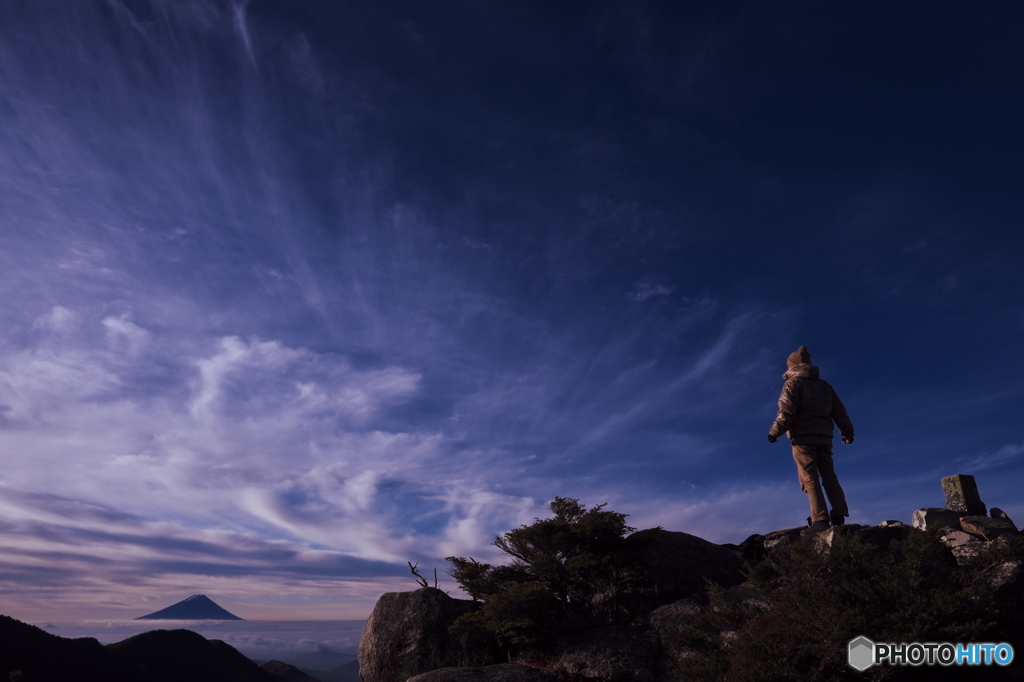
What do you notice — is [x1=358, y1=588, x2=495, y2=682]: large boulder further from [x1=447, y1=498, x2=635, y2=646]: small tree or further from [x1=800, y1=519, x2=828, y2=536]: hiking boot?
[x1=800, y1=519, x2=828, y2=536]: hiking boot

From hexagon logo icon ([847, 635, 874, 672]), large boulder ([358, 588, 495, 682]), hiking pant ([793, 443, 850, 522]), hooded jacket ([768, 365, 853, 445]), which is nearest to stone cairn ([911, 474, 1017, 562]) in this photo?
hiking pant ([793, 443, 850, 522])

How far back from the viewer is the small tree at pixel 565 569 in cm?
1459

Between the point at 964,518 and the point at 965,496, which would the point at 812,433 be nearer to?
the point at 964,518

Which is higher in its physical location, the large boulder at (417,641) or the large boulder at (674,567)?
the large boulder at (674,567)

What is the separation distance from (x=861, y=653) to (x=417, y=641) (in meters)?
10.3

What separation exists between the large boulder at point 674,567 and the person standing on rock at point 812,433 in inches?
95.8

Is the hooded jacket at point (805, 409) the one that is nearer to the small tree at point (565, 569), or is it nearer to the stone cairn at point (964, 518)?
the stone cairn at point (964, 518)

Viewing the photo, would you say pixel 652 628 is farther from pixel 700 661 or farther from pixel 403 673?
pixel 403 673

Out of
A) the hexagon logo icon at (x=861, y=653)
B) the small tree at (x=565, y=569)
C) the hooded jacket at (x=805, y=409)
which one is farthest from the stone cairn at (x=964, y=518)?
the small tree at (x=565, y=569)

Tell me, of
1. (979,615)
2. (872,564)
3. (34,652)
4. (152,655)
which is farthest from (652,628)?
(152,655)

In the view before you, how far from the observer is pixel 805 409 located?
1574cm

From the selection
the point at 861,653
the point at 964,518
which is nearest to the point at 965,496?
the point at 964,518

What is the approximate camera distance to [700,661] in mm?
10516

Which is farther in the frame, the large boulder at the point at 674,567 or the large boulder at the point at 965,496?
the large boulder at the point at 965,496
